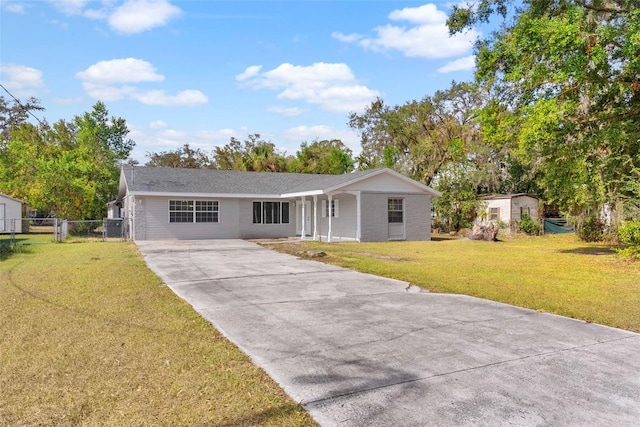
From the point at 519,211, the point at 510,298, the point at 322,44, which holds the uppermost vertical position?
the point at 322,44

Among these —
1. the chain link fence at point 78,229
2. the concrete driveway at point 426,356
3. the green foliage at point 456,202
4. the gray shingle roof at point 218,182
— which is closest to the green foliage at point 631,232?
the concrete driveway at point 426,356

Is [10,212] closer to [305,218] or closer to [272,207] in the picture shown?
[272,207]

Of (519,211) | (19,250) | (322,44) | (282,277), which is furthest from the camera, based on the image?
(519,211)

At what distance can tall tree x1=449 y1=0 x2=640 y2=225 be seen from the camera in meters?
12.6

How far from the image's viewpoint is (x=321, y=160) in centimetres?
4128

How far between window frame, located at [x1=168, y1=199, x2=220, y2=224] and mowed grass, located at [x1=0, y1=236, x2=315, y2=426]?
14.3m

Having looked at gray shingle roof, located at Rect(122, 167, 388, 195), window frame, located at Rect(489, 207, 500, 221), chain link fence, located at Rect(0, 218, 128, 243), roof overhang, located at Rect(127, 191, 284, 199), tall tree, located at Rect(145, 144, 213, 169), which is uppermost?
tall tree, located at Rect(145, 144, 213, 169)

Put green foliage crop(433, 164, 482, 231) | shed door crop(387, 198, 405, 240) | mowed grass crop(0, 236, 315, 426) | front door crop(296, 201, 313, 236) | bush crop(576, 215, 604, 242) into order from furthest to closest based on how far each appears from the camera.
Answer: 1. green foliage crop(433, 164, 482, 231)
2. front door crop(296, 201, 313, 236)
3. shed door crop(387, 198, 405, 240)
4. bush crop(576, 215, 604, 242)
5. mowed grass crop(0, 236, 315, 426)

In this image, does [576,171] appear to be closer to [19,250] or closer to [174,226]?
[174,226]

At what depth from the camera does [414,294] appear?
7902mm

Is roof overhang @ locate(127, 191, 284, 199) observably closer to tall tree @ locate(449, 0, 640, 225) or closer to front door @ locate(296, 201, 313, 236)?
front door @ locate(296, 201, 313, 236)

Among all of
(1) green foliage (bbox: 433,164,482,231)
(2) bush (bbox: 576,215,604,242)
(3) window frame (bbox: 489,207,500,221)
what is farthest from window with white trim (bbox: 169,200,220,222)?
(2) bush (bbox: 576,215,604,242)

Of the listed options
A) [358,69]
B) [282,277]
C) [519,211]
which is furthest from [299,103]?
[282,277]

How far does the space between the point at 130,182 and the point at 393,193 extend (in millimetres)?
13217
